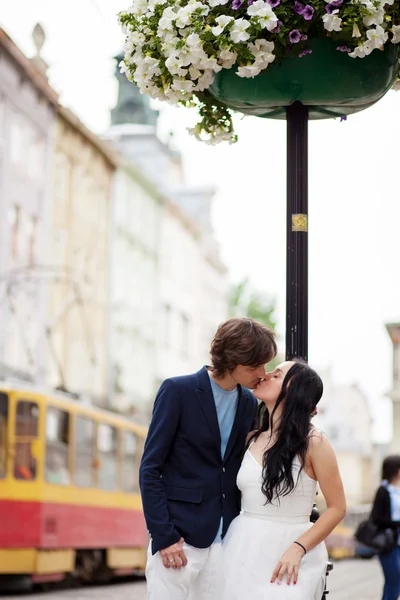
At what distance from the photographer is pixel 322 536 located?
505cm

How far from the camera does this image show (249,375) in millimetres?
5148

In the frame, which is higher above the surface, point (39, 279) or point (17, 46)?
point (17, 46)

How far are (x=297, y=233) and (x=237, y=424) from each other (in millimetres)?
828

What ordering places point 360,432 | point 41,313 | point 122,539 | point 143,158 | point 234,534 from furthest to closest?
point 360,432
point 143,158
point 41,313
point 122,539
point 234,534

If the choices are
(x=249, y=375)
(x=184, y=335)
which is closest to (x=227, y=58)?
(x=249, y=375)

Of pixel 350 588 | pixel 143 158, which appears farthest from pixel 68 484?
pixel 143 158

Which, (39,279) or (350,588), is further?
(39,279)

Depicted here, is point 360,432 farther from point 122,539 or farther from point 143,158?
point 122,539

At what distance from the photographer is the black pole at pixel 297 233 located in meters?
5.13

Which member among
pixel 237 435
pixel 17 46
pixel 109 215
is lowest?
pixel 237 435

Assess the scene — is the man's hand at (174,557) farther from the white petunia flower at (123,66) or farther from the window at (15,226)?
the window at (15,226)

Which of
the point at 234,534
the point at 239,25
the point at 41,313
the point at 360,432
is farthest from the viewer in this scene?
the point at 360,432

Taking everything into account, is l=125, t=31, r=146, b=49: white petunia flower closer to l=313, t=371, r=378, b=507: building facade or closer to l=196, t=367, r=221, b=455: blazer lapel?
l=196, t=367, r=221, b=455: blazer lapel

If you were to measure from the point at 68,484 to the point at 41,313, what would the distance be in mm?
14315
